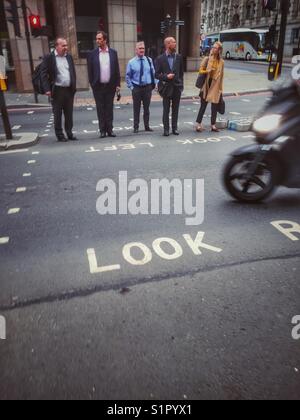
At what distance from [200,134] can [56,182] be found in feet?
13.8

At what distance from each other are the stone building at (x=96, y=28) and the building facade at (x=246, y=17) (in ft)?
57.3

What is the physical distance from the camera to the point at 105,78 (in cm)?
718

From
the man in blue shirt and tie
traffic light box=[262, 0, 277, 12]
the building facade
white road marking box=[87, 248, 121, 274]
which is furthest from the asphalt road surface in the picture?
the building facade

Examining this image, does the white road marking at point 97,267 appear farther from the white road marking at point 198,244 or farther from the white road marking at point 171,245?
the white road marking at point 198,244

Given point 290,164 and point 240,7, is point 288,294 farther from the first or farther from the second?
point 240,7

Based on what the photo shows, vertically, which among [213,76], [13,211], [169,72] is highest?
[169,72]

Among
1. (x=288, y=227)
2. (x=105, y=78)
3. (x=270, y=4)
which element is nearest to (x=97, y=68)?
(x=105, y=78)

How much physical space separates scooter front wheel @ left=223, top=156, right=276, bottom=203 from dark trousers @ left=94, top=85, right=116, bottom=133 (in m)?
4.34

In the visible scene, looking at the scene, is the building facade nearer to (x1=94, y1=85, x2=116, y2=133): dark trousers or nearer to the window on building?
the window on building

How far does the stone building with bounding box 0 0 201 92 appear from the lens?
16.2 meters

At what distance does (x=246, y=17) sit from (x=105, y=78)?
65.6 m

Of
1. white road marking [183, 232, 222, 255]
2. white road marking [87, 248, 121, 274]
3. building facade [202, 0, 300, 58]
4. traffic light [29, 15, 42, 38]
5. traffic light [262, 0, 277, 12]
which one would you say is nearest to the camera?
white road marking [87, 248, 121, 274]

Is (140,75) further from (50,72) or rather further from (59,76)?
(50,72)

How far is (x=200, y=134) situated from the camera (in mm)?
7957
